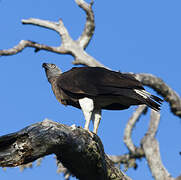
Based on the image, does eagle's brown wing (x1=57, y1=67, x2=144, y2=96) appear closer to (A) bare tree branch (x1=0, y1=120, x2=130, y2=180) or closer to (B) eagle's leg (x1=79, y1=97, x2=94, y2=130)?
(B) eagle's leg (x1=79, y1=97, x2=94, y2=130)

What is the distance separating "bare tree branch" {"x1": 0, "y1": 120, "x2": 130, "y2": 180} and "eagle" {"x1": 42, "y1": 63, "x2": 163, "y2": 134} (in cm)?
91

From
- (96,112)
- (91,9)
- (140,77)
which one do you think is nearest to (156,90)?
(140,77)

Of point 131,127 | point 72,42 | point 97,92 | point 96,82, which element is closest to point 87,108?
point 97,92

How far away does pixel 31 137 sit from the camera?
3479 mm

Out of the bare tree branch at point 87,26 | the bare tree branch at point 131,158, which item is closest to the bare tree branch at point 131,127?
the bare tree branch at point 131,158

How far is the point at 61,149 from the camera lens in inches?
149

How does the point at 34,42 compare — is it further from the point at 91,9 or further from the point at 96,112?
the point at 96,112

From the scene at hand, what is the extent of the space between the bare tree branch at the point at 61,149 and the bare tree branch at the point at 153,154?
22.7 feet

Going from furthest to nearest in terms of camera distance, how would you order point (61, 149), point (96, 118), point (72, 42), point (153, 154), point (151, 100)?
point (72, 42) < point (153, 154) < point (96, 118) < point (151, 100) < point (61, 149)

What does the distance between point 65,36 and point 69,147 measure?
465 inches

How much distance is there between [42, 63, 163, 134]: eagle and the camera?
17.1 feet

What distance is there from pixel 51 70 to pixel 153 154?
590 centimetres

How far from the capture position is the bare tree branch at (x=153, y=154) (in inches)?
445

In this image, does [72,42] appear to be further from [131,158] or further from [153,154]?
[153,154]
